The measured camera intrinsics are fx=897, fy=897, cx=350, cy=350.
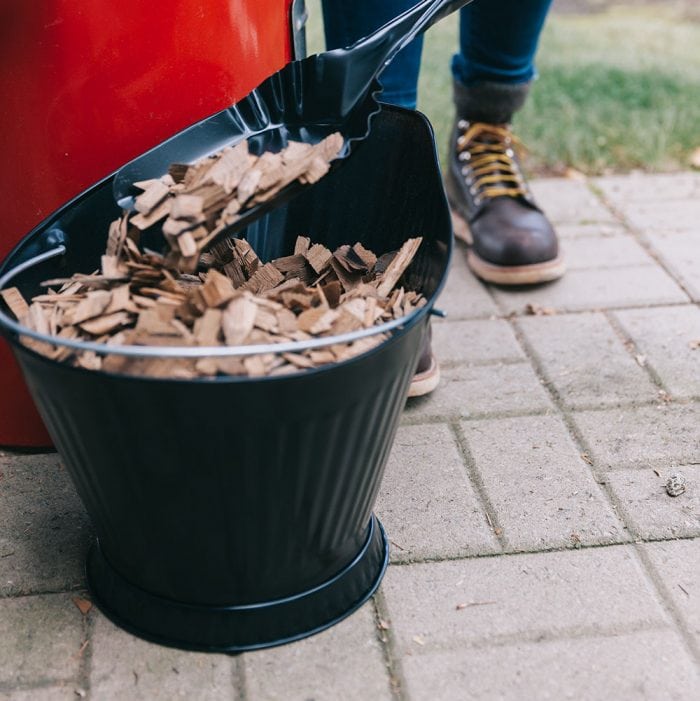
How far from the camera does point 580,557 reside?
1511 millimetres

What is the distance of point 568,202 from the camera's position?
9.56 ft

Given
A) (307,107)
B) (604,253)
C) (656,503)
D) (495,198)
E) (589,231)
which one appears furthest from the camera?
(589,231)

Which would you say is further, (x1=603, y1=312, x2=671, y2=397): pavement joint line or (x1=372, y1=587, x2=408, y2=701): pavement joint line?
(x1=603, y1=312, x2=671, y2=397): pavement joint line

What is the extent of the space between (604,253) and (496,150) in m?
0.43

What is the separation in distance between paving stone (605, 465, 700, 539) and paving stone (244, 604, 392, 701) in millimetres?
544

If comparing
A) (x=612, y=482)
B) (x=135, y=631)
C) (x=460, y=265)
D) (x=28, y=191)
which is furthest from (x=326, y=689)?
(x=460, y=265)

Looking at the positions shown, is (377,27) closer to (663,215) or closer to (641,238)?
(641,238)

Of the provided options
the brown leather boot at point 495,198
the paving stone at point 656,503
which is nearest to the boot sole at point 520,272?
the brown leather boot at point 495,198

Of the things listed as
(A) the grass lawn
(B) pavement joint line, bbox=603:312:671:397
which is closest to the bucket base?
(B) pavement joint line, bbox=603:312:671:397

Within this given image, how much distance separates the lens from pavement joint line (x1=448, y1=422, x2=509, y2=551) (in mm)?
1570

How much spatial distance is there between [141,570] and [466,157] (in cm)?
167

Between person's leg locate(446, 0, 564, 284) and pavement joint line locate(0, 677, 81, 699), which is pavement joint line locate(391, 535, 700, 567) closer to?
pavement joint line locate(0, 677, 81, 699)

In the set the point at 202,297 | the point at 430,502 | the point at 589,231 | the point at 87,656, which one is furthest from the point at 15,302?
the point at 589,231

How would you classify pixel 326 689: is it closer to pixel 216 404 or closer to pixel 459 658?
pixel 459 658
